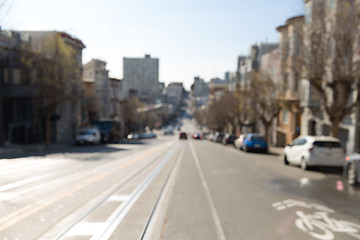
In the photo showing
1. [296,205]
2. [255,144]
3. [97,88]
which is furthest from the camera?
[97,88]

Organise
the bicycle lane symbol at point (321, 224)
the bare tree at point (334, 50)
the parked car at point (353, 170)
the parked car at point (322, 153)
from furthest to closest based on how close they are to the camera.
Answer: the bare tree at point (334, 50) < the parked car at point (322, 153) < the parked car at point (353, 170) < the bicycle lane symbol at point (321, 224)

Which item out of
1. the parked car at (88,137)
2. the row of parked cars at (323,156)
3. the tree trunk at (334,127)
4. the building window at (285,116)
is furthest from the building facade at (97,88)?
the row of parked cars at (323,156)

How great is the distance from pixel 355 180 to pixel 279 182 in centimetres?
237

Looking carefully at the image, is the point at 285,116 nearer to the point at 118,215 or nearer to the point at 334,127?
the point at 334,127

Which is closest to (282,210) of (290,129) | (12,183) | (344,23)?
(12,183)

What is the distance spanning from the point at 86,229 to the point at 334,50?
15.3 metres

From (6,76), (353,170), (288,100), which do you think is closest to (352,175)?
(353,170)

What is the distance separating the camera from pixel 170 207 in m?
7.75

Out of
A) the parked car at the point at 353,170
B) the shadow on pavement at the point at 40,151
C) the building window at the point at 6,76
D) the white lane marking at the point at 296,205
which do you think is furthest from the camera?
the building window at the point at 6,76

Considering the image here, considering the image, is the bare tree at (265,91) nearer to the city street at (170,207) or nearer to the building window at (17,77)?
the building window at (17,77)

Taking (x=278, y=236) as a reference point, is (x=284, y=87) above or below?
above

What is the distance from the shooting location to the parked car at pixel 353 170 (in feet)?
38.2

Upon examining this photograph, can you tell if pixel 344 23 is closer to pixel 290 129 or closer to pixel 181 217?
pixel 181 217

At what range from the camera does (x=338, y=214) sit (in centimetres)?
748
